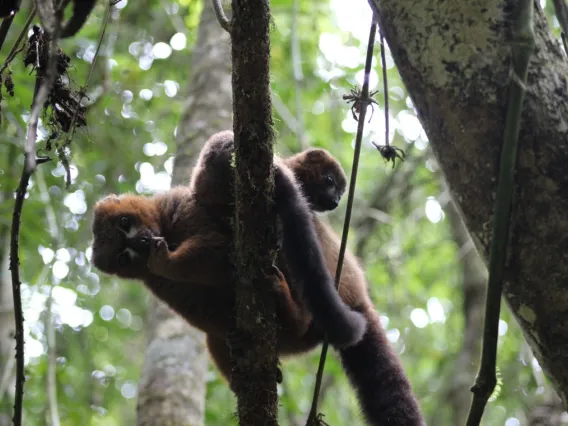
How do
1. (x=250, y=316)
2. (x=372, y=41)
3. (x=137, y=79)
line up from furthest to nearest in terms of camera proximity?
(x=137, y=79) → (x=250, y=316) → (x=372, y=41)

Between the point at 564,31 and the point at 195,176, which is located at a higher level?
the point at 195,176

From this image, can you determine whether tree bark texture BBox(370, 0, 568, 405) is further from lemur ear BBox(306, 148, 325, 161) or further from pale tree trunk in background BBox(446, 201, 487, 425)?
pale tree trunk in background BBox(446, 201, 487, 425)

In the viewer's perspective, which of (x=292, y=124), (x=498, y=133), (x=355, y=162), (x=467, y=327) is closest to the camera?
(x=498, y=133)

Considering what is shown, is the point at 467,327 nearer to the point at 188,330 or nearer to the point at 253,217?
the point at 188,330

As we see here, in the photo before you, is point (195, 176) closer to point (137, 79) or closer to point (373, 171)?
point (137, 79)

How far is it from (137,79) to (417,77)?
6199 millimetres

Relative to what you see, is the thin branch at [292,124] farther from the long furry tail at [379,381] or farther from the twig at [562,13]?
the twig at [562,13]

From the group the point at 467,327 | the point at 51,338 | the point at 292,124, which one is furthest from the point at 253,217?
the point at 467,327

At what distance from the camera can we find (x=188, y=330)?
18.7ft

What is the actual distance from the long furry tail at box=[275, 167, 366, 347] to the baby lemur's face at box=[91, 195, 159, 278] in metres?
1.24

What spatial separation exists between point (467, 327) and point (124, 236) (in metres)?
4.77

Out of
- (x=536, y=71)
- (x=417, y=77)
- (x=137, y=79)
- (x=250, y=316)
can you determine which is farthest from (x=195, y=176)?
(x=137, y=79)

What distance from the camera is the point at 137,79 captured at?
795cm

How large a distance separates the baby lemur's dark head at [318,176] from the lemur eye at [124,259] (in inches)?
50.0
